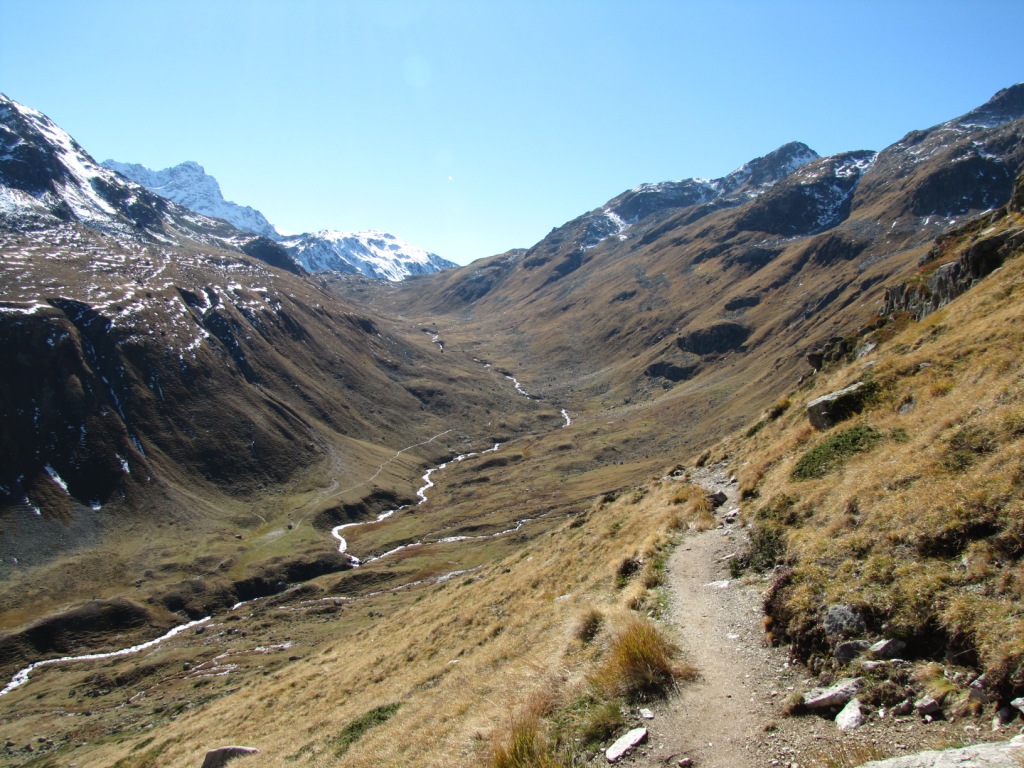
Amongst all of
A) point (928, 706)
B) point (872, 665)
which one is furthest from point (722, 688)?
point (928, 706)

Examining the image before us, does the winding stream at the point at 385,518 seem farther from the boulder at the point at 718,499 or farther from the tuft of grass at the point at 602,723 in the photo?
the tuft of grass at the point at 602,723

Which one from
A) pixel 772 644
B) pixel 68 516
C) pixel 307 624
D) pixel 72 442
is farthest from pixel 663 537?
pixel 72 442

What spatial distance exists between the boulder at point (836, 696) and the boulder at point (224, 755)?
23.3 metres

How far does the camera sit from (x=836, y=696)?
29.1ft

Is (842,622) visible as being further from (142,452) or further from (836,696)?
(142,452)

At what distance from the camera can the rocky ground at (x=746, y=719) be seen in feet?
24.9

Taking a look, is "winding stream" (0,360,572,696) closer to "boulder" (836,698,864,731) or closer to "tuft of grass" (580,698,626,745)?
"tuft of grass" (580,698,626,745)

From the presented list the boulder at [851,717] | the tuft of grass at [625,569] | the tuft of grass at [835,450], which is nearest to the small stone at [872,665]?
the boulder at [851,717]

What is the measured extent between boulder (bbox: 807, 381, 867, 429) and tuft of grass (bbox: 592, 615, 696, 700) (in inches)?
565

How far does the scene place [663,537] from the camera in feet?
67.1

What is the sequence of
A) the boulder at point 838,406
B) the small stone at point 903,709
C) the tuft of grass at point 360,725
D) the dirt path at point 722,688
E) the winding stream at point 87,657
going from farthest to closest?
the winding stream at point 87,657
the boulder at point 838,406
the tuft of grass at point 360,725
the dirt path at point 722,688
the small stone at point 903,709

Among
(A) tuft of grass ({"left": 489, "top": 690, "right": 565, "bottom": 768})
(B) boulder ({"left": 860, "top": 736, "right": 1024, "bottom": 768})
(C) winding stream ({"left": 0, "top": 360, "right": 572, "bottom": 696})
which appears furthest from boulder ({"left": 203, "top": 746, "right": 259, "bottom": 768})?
(C) winding stream ({"left": 0, "top": 360, "right": 572, "bottom": 696})

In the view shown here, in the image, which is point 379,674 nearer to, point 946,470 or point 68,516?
point 946,470

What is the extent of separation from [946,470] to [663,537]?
9.43 metres
